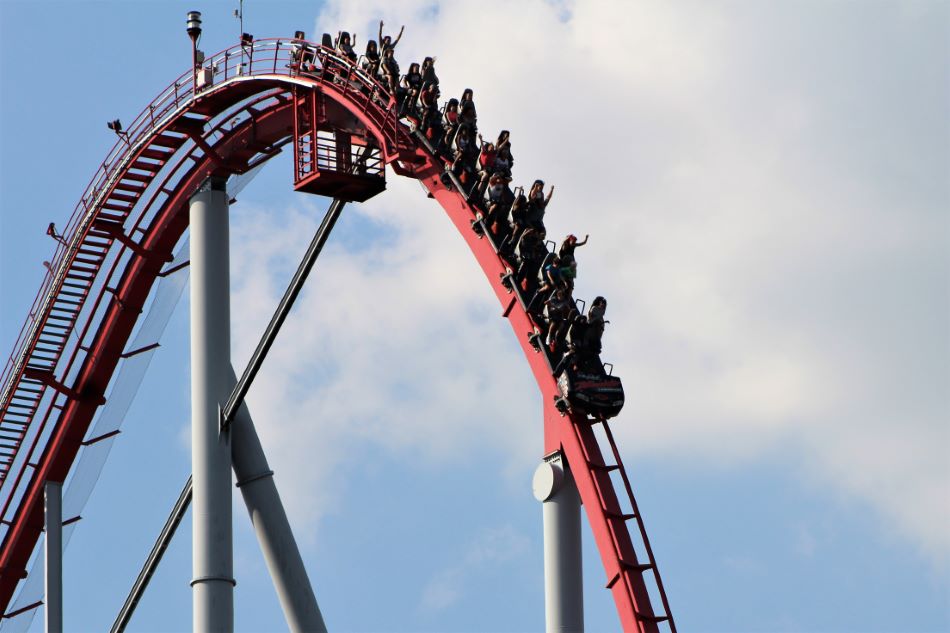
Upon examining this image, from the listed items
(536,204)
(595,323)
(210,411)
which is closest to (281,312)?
(210,411)

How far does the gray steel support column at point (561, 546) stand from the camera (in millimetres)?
18281

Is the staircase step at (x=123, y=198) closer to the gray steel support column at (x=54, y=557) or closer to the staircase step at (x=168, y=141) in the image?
the staircase step at (x=168, y=141)

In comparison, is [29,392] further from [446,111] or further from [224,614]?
[446,111]

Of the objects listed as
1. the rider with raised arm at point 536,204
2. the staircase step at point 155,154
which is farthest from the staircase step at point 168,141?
the rider with raised arm at point 536,204

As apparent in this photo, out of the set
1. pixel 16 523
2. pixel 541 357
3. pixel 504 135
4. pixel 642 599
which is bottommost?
pixel 642 599

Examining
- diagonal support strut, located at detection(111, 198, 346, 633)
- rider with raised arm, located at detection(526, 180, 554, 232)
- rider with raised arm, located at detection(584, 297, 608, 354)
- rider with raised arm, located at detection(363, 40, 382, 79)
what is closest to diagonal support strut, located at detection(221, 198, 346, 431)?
diagonal support strut, located at detection(111, 198, 346, 633)

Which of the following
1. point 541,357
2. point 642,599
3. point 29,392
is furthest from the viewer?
point 29,392

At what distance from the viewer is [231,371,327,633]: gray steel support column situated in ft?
72.8

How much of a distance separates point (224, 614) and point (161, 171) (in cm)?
534

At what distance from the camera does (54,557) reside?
25.8m

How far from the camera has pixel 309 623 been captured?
22.2 meters

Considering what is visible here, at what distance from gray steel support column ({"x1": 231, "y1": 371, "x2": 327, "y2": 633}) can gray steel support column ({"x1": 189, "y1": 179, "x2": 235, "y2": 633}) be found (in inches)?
7.9

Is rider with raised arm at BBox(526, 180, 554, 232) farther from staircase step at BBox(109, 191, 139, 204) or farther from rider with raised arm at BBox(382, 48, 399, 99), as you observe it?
staircase step at BBox(109, 191, 139, 204)

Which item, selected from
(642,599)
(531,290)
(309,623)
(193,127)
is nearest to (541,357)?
(531,290)
